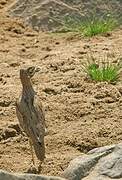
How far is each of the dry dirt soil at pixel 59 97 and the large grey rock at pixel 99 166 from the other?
586mm

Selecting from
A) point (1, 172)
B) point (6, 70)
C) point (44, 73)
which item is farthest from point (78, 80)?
point (1, 172)

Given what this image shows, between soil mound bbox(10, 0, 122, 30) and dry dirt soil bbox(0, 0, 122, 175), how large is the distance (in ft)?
1.28

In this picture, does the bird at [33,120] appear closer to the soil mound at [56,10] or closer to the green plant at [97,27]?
the green plant at [97,27]

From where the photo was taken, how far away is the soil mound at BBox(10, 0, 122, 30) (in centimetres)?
1002

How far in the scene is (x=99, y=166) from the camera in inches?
183

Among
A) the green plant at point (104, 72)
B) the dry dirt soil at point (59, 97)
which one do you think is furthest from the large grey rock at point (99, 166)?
the green plant at point (104, 72)

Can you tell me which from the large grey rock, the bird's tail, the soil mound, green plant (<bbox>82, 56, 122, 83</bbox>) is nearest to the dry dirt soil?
green plant (<bbox>82, 56, 122, 83</bbox>)

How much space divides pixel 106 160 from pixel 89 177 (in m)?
0.21

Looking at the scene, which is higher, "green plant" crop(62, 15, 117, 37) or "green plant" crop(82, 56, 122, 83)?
"green plant" crop(82, 56, 122, 83)

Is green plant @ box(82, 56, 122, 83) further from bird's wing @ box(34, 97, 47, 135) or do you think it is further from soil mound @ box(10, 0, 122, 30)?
soil mound @ box(10, 0, 122, 30)

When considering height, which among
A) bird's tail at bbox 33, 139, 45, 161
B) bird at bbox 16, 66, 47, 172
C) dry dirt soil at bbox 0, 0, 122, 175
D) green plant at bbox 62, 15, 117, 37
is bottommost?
green plant at bbox 62, 15, 117, 37

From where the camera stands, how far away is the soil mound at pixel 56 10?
10023 mm

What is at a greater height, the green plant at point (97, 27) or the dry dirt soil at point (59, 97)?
the dry dirt soil at point (59, 97)

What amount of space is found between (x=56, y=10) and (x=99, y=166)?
19.3 feet
